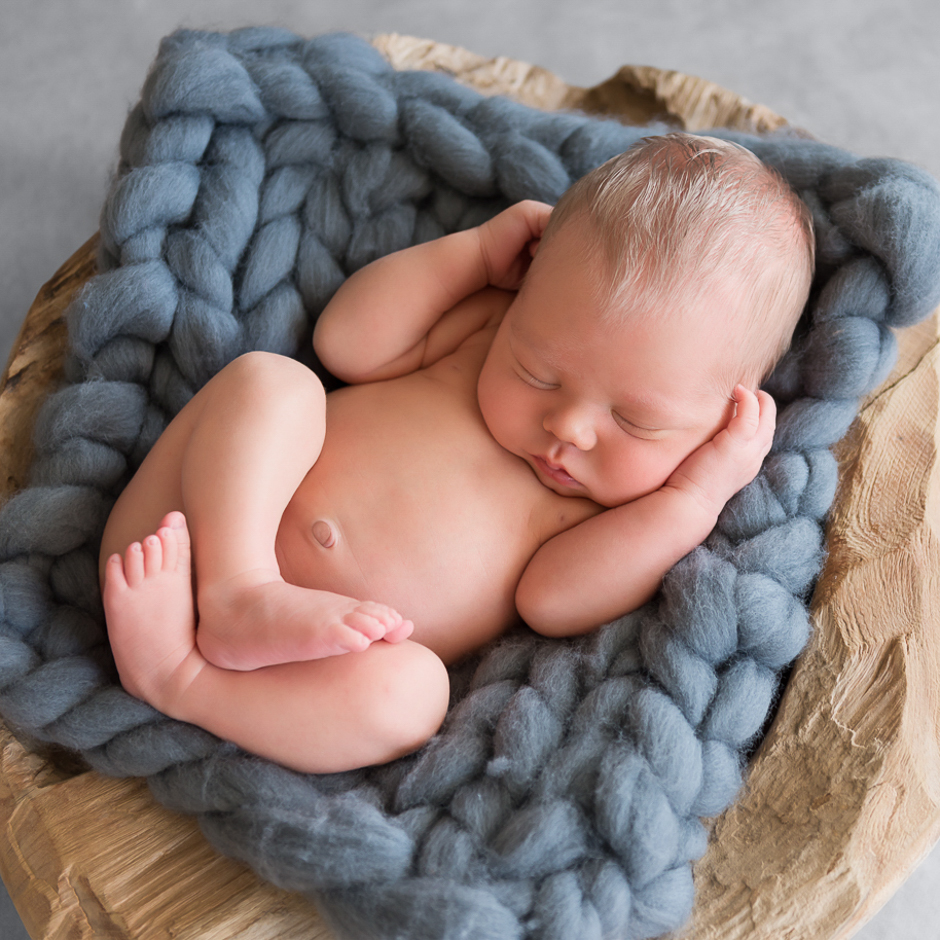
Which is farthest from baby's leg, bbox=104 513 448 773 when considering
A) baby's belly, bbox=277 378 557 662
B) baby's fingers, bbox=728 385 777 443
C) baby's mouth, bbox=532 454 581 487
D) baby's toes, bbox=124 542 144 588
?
baby's fingers, bbox=728 385 777 443

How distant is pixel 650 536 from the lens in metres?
0.89

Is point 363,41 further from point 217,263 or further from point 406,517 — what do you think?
point 406,517

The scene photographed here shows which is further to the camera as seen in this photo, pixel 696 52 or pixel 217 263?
pixel 696 52

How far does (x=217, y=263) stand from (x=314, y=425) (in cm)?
25

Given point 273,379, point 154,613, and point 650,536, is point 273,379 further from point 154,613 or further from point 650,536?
point 650,536

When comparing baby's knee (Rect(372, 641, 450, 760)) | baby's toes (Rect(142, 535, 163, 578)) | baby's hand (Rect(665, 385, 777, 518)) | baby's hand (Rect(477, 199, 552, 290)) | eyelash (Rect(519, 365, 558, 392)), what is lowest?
baby's knee (Rect(372, 641, 450, 760))

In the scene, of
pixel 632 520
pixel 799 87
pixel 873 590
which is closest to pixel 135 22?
pixel 799 87

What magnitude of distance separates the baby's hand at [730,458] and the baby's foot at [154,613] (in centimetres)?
47

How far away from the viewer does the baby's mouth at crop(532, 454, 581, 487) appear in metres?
0.95

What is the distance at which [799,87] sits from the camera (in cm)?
195

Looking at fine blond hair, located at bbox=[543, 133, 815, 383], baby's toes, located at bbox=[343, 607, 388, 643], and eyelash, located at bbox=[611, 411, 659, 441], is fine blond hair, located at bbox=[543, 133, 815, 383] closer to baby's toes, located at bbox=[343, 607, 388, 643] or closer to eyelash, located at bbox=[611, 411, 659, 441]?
eyelash, located at bbox=[611, 411, 659, 441]

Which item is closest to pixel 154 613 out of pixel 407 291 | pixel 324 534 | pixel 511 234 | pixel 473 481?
pixel 324 534

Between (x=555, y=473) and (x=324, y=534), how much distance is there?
0.78 feet

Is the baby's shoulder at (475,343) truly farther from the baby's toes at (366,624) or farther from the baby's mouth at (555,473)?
the baby's toes at (366,624)
